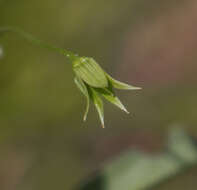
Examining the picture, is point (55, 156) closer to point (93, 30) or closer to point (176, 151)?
point (93, 30)

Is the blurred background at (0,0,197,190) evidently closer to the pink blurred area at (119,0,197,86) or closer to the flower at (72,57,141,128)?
the pink blurred area at (119,0,197,86)

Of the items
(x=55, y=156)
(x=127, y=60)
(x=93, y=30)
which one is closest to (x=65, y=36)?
(x=93, y=30)

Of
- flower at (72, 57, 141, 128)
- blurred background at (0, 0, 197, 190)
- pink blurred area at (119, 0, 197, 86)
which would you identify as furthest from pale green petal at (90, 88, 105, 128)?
pink blurred area at (119, 0, 197, 86)

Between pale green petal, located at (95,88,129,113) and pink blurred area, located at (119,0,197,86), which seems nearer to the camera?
pale green petal, located at (95,88,129,113)

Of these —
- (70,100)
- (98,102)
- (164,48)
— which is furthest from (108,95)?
(164,48)

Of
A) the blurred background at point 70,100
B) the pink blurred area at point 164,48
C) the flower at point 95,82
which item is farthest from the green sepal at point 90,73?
the pink blurred area at point 164,48

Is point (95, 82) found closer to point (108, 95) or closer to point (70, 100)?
point (108, 95)
